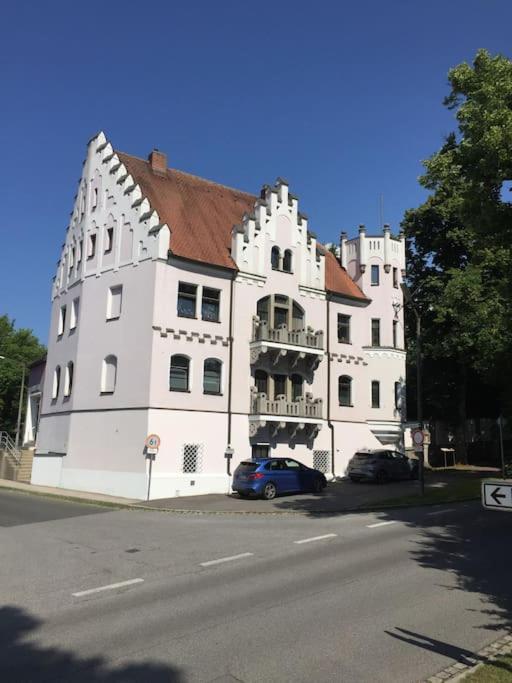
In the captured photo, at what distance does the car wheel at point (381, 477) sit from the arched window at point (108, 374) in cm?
1383

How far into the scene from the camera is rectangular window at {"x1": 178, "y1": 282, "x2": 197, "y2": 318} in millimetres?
27938

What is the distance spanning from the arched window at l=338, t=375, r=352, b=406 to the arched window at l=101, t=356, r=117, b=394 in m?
12.5

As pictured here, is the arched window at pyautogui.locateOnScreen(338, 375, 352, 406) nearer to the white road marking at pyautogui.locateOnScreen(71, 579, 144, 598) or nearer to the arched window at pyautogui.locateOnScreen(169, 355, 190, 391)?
the arched window at pyautogui.locateOnScreen(169, 355, 190, 391)

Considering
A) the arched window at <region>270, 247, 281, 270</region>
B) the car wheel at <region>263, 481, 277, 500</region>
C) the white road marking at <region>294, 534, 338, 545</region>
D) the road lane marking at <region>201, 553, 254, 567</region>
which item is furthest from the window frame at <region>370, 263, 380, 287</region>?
the road lane marking at <region>201, 553, 254, 567</region>

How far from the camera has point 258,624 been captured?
7.72 meters

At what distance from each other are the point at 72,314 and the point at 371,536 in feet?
73.9

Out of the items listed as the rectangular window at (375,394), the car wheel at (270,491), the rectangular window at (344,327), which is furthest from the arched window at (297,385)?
the car wheel at (270,491)

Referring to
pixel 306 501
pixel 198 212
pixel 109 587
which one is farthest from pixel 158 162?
pixel 109 587

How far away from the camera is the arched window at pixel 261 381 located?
29750mm

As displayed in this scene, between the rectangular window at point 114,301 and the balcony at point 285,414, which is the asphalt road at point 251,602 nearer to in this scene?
the balcony at point 285,414

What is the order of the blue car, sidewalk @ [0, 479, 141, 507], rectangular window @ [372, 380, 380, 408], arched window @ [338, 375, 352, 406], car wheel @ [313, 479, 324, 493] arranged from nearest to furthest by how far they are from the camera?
sidewalk @ [0, 479, 141, 507] → the blue car → car wheel @ [313, 479, 324, 493] → arched window @ [338, 375, 352, 406] → rectangular window @ [372, 380, 380, 408]

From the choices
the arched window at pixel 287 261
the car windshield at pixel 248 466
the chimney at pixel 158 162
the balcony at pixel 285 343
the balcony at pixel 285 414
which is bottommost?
the car windshield at pixel 248 466

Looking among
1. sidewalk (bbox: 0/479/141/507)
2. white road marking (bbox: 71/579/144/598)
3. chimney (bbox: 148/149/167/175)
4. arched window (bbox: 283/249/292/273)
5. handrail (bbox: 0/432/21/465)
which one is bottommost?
white road marking (bbox: 71/579/144/598)

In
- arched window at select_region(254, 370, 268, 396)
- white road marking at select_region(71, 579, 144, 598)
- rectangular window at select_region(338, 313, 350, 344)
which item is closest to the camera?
white road marking at select_region(71, 579, 144, 598)
